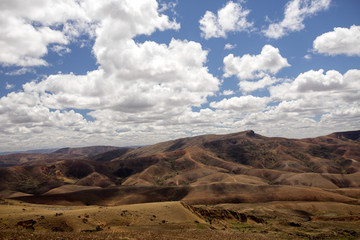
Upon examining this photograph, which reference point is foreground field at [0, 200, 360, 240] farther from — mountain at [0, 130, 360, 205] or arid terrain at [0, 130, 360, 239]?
mountain at [0, 130, 360, 205]

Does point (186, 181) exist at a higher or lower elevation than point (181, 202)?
lower

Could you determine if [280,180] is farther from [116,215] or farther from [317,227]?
[116,215]

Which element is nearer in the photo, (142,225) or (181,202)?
(142,225)

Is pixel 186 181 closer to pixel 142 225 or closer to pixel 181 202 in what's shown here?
pixel 181 202

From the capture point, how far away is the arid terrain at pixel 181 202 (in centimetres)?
3130

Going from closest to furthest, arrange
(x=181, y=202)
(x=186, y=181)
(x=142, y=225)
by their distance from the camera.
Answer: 1. (x=142, y=225)
2. (x=181, y=202)
3. (x=186, y=181)

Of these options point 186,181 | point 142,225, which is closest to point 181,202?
point 142,225

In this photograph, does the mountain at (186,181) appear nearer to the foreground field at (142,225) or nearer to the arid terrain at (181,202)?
the arid terrain at (181,202)

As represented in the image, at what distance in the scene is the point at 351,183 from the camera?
129375 mm

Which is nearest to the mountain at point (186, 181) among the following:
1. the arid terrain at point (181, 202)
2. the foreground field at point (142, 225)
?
the arid terrain at point (181, 202)

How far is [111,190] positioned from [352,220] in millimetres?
86410

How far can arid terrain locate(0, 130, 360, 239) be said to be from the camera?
31.3 meters

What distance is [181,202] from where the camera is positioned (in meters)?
51.6

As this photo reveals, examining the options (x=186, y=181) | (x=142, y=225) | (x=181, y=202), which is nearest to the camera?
(x=142, y=225)
